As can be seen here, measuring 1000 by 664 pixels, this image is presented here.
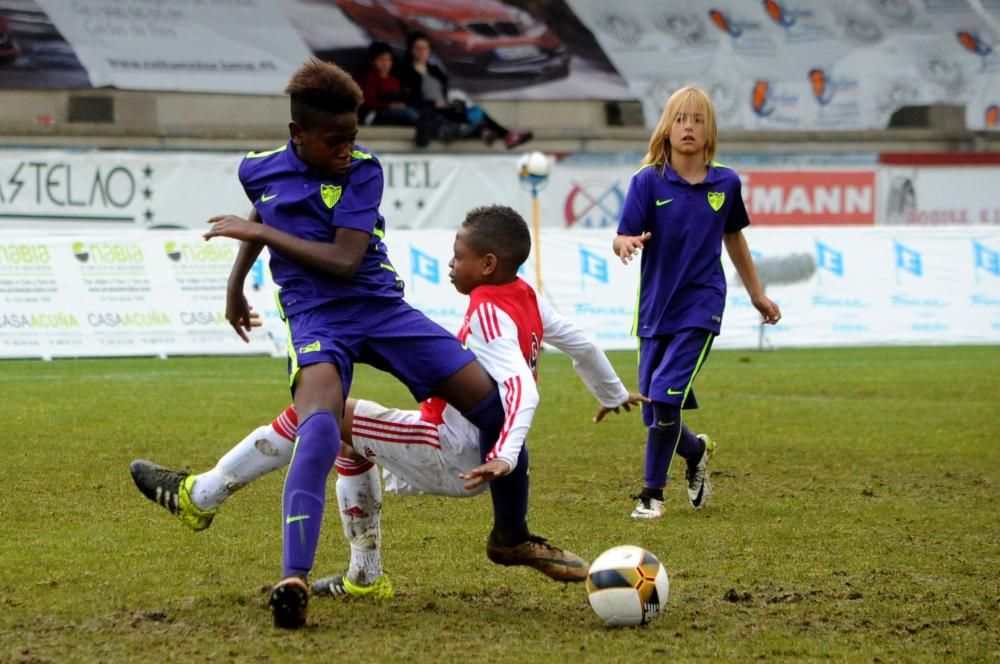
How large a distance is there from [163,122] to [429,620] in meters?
21.6

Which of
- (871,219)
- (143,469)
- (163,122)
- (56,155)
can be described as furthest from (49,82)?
(143,469)

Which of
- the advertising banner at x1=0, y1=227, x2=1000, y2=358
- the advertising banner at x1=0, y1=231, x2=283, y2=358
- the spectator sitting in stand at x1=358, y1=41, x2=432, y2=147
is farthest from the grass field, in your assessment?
the spectator sitting in stand at x1=358, y1=41, x2=432, y2=147

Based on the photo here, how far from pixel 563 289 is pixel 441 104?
270 inches

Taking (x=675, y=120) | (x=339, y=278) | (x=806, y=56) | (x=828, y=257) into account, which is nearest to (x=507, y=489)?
(x=339, y=278)

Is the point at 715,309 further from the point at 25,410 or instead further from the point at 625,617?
the point at 25,410

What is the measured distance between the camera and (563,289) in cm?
1981

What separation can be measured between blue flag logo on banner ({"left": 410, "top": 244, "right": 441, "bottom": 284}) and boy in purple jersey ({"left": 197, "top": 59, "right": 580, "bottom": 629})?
13501mm

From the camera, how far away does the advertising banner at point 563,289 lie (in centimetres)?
1744

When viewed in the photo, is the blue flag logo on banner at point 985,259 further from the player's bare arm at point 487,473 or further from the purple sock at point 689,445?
the player's bare arm at point 487,473

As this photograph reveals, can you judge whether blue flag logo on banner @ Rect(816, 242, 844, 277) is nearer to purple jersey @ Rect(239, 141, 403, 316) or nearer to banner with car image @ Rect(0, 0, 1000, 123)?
banner with car image @ Rect(0, 0, 1000, 123)

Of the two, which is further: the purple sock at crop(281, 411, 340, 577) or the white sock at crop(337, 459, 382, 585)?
the white sock at crop(337, 459, 382, 585)

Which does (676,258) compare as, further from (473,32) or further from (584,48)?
(584,48)

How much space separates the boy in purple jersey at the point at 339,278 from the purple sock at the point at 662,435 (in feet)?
6.91

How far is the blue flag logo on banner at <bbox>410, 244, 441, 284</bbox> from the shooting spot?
1900cm
